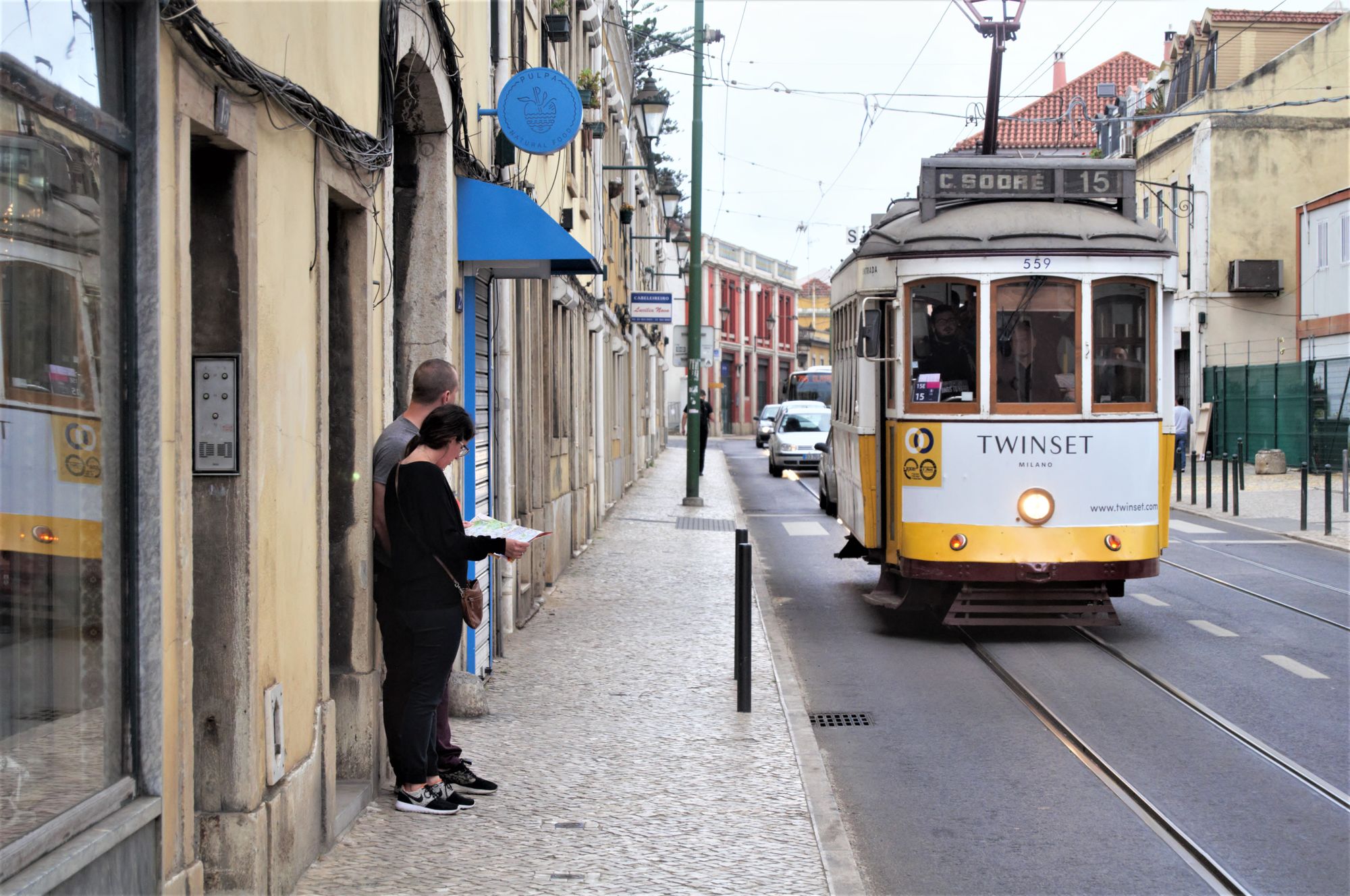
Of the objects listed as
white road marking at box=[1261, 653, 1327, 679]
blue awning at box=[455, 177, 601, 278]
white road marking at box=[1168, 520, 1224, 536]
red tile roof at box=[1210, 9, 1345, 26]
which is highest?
red tile roof at box=[1210, 9, 1345, 26]

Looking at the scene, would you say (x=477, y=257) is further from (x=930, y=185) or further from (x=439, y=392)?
(x=930, y=185)

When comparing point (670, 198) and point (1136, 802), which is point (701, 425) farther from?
point (1136, 802)

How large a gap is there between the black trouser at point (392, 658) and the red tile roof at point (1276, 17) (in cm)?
3698

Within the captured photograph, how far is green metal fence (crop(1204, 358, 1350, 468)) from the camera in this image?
28656 millimetres

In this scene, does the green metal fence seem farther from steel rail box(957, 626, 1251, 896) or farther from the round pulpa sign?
the round pulpa sign

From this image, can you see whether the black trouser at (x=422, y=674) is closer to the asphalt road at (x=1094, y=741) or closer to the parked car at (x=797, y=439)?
the asphalt road at (x=1094, y=741)

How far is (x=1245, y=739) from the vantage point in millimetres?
7469

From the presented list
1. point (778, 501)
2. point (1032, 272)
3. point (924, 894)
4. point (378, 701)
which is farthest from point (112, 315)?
point (778, 501)

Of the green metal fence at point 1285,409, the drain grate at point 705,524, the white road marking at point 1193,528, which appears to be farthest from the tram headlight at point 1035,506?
the green metal fence at point 1285,409

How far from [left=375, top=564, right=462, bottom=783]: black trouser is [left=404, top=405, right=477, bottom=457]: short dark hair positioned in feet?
2.13

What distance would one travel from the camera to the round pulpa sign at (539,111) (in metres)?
A: 9.21

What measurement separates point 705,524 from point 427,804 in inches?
576

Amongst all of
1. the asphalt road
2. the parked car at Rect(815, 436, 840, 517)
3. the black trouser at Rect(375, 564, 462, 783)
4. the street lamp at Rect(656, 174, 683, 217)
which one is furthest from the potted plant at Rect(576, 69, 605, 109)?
the street lamp at Rect(656, 174, 683, 217)

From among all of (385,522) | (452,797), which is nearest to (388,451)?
(385,522)
